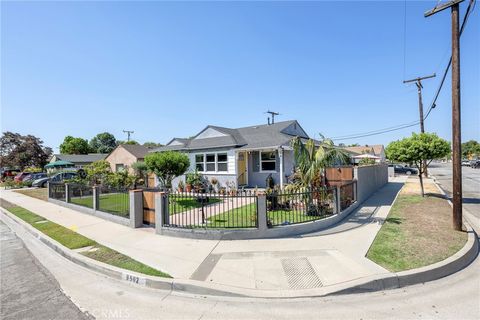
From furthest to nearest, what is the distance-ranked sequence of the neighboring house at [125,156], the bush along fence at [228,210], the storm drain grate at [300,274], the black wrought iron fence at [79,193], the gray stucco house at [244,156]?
1. the neighboring house at [125,156]
2. the gray stucco house at [244,156]
3. the black wrought iron fence at [79,193]
4. the bush along fence at [228,210]
5. the storm drain grate at [300,274]

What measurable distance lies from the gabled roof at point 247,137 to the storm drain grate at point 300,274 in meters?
9.79

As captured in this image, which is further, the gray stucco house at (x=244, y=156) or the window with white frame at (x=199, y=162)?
the window with white frame at (x=199, y=162)

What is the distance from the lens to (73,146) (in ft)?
224

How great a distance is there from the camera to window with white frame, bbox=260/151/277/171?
15997 millimetres

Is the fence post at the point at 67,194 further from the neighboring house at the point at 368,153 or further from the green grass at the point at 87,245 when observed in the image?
the neighboring house at the point at 368,153

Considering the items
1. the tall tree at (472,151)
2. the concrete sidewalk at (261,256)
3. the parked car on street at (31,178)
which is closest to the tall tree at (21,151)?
the parked car on street at (31,178)

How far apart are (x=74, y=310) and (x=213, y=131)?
1628 cm

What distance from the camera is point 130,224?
838cm

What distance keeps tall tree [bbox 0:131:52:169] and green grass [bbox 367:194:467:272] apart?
5067 centimetres

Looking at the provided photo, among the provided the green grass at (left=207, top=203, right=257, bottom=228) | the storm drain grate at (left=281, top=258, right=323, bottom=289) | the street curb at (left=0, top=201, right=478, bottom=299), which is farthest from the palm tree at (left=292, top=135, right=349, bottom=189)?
the street curb at (left=0, top=201, right=478, bottom=299)

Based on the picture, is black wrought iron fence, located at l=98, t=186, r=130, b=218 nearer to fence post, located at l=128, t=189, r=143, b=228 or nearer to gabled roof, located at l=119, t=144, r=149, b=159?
fence post, located at l=128, t=189, r=143, b=228

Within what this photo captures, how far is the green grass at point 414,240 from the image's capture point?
16.6 feet

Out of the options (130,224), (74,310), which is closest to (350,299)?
(74,310)

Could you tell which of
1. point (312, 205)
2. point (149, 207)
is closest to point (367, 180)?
point (312, 205)
